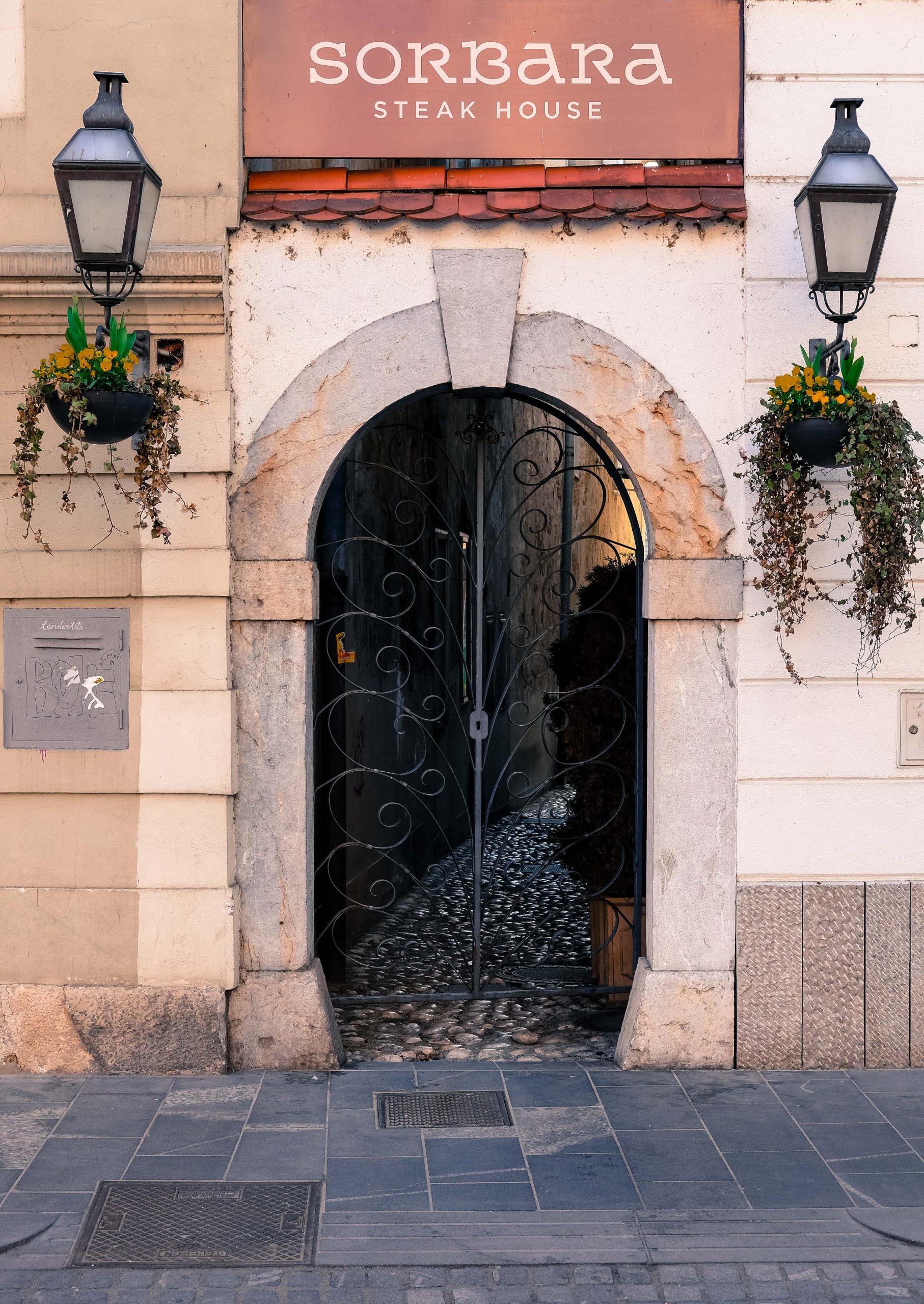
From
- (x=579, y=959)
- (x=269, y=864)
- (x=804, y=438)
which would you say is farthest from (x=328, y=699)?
(x=804, y=438)

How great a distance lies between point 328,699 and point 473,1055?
2.07 m

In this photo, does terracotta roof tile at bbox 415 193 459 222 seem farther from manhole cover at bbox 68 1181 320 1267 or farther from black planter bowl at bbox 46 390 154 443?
manhole cover at bbox 68 1181 320 1267

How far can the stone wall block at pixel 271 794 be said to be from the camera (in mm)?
5301

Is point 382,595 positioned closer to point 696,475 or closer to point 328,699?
point 328,699

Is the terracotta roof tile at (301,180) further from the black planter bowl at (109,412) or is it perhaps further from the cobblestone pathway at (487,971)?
the cobblestone pathway at (487,971)

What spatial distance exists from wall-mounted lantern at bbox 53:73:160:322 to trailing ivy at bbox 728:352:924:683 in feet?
8.04

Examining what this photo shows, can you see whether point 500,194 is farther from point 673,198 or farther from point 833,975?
point 833,975

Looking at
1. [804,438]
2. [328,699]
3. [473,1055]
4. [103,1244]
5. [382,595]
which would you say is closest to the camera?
[103,1244]

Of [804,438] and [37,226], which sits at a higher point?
[37,226]

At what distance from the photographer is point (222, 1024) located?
205 inches

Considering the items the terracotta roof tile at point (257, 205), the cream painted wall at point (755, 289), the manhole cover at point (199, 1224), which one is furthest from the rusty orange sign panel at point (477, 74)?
the manhole cover at point (199, 1224)

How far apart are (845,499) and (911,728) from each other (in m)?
1.00

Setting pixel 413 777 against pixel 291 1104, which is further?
pixel 413 777

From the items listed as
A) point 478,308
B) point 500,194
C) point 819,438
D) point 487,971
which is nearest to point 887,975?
point 487,971
